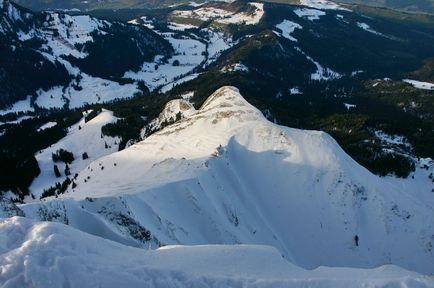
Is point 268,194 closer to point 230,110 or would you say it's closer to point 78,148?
point 230,110

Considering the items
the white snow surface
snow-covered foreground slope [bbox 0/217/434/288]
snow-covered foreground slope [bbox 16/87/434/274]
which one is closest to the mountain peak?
snow-covered foreground slope [bbox 16/87/434/274]

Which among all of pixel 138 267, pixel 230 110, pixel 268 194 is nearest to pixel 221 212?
pixel 268 194

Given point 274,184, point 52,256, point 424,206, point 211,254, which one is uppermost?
point 52,256

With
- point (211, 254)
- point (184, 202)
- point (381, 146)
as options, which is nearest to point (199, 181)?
point (184, 202)

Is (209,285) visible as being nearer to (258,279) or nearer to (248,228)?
(258,279)

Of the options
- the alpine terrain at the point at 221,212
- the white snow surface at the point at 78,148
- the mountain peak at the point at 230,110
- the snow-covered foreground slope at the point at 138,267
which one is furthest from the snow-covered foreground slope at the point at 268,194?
the snow-covered foreground slope at the point at 138,267

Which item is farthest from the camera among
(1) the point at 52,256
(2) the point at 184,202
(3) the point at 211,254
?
(2) the point at 184,202

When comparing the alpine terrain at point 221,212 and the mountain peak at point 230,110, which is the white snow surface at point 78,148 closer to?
the alpine terrain at point 221,212

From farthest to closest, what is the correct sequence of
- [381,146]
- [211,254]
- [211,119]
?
[381,146] → [211,119] → [211,254]
